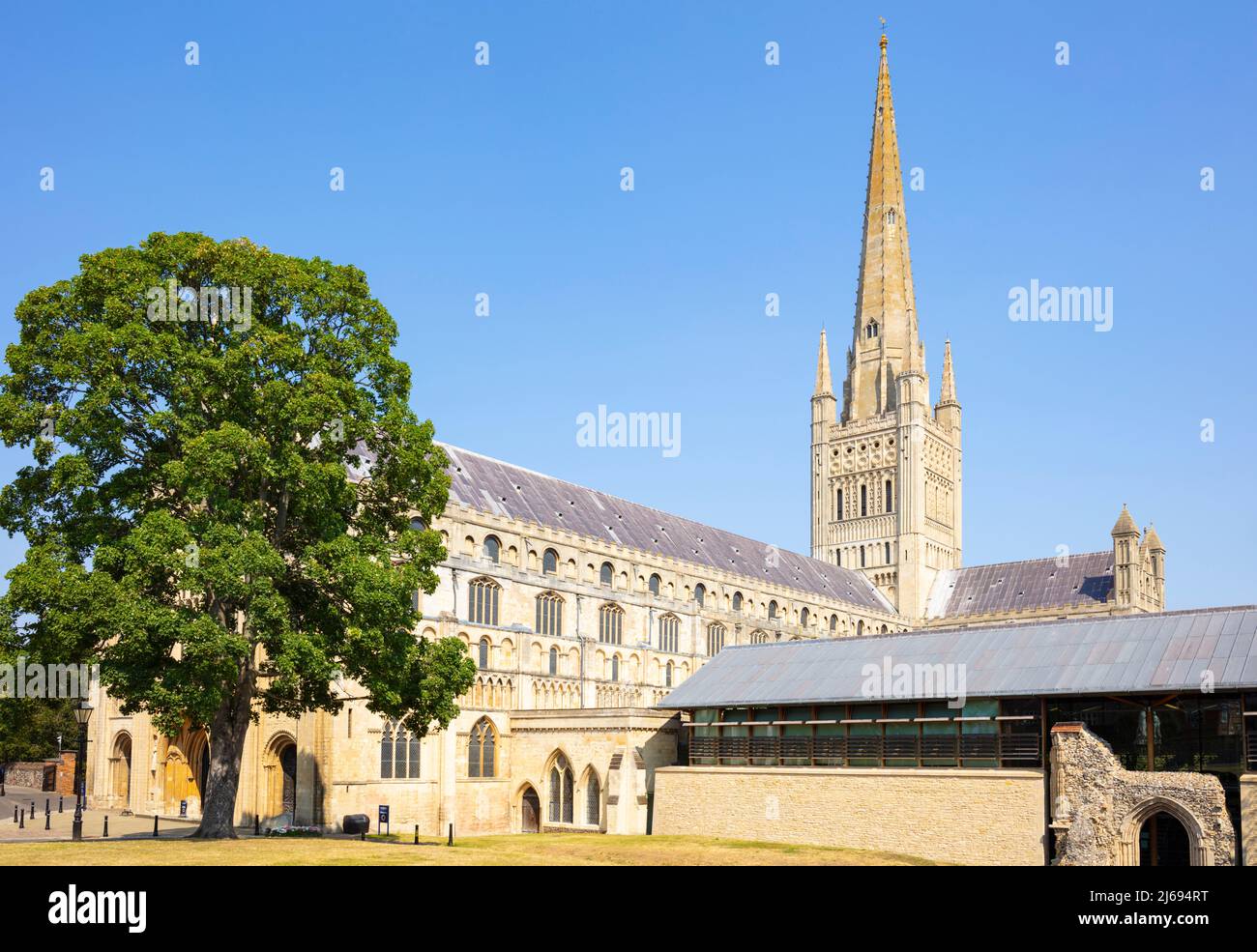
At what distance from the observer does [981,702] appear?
41594 millimetres

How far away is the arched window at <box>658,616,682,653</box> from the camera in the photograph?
7488 centimetres

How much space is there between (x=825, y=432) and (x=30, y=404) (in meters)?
88.2

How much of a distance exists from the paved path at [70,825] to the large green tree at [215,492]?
39.6 feet

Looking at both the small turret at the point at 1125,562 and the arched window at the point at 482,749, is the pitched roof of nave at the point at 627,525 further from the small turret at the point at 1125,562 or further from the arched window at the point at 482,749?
the small turret at the point at 1125,562

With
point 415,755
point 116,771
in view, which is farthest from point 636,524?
point 116,771

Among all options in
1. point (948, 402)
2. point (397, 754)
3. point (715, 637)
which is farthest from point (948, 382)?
point (397, 754)

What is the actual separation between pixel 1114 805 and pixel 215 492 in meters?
28.1

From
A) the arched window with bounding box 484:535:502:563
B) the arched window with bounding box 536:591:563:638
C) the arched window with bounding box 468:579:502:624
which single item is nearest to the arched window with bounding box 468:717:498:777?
the arched window with bounding box 468:579:502:624

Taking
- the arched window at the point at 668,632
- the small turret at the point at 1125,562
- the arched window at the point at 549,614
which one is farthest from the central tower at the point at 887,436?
the arched window at the point at 549,614

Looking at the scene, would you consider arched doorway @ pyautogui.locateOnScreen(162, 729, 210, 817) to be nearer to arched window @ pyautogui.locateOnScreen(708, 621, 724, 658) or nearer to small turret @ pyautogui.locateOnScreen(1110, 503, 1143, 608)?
arched window @ pyautogui.locateOnScreen(708, 621, 724, 658)

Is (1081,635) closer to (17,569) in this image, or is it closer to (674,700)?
(674,700)

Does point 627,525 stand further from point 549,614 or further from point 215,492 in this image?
point 215,492

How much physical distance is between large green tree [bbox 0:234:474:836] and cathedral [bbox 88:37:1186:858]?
55.6 ft
